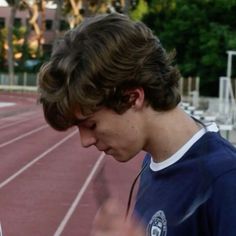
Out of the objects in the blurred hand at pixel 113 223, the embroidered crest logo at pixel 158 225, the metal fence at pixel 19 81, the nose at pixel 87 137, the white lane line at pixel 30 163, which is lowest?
the metal fence at pixel 19 81

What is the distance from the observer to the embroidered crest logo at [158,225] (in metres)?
1.98

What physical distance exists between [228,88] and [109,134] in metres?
24.4

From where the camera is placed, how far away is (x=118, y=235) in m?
1.83

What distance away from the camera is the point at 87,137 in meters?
2.05

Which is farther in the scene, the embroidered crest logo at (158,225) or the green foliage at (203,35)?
the green foliage at (203,35)

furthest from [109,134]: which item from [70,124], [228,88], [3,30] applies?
[3,30]

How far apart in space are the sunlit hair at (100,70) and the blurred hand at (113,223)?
26cm

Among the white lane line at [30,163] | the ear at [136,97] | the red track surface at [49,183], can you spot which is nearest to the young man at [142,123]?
the ear at [136,97]

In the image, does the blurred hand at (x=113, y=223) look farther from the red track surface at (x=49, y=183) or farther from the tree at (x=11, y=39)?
the tree at (x=11, y=39)

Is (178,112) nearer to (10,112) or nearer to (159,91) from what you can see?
(159,91)

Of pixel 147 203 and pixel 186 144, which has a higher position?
pixel 186 144

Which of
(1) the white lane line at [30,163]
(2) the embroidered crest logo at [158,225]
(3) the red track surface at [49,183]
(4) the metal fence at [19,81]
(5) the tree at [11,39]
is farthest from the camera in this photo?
(4) the metal fence at [19,81]

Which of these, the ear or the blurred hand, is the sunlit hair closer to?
the ear

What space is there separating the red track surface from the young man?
0.14 metres
